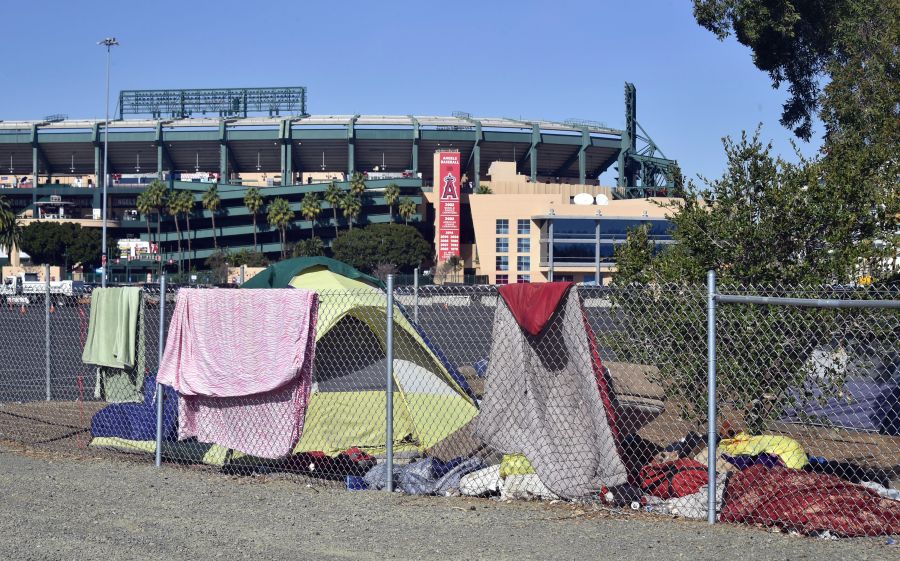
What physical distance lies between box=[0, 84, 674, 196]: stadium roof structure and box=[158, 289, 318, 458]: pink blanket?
3811 inches

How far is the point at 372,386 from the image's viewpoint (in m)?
11.3

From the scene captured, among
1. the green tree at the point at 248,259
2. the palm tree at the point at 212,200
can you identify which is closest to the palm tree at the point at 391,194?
the green tree at the point at 248,259

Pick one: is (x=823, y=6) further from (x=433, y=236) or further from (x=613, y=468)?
(x=433, y=236)

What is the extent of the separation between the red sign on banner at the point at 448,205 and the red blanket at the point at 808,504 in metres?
87.3

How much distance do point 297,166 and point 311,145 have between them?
15.6ft

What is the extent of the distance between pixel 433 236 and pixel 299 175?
751 inches

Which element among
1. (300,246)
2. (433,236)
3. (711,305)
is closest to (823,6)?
(711,305)

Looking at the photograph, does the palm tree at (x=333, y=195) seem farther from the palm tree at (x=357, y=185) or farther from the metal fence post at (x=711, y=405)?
the metal fence post at (x=711, y=405)

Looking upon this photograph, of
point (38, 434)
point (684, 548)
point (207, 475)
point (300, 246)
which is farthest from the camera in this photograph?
point (300, 246)

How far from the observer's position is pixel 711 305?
6.94 meters

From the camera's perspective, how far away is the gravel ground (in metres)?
6.17

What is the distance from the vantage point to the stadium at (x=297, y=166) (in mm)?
97750

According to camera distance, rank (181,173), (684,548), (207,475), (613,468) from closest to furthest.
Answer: (684,548), (613,468), (207,475), (181,173)

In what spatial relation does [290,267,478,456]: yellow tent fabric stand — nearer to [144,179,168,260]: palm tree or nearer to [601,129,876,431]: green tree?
[601,129,876,431]: green tree
